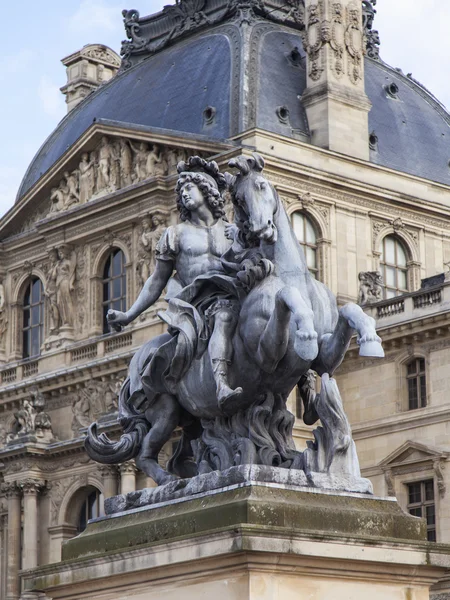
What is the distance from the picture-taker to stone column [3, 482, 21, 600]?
48.8m

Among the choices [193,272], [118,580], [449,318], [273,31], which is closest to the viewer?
[118,580]

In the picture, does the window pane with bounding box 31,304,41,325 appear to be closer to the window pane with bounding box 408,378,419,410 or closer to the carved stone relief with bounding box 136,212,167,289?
the carved stone relief with bounding box 136,212,167,289

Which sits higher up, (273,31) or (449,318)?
(273,31)

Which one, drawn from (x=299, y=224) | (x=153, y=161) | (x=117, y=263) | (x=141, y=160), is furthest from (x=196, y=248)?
(x=117, y=263)

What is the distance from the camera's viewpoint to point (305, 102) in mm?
48750

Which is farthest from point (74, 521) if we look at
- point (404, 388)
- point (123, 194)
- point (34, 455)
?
point (404, 388)

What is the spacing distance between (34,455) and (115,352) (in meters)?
4.02

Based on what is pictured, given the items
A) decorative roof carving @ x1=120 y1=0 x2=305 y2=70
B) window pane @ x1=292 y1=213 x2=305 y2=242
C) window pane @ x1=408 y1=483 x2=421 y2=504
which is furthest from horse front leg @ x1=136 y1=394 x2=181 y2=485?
decorative roof carving @ x1=120 y1=0 x2=305 y2=70

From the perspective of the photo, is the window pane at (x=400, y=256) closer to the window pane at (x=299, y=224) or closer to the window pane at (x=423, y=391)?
the window pane at (x=299, y=224)

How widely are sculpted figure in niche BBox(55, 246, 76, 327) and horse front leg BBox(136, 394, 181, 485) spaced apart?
40.2 m

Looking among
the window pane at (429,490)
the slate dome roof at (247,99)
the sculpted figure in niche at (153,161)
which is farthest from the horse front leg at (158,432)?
the sculpted figure in niche at (153,161)

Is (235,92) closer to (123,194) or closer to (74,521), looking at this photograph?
(123,194)

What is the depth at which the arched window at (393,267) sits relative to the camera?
161ft

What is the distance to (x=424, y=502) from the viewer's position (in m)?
40.3
